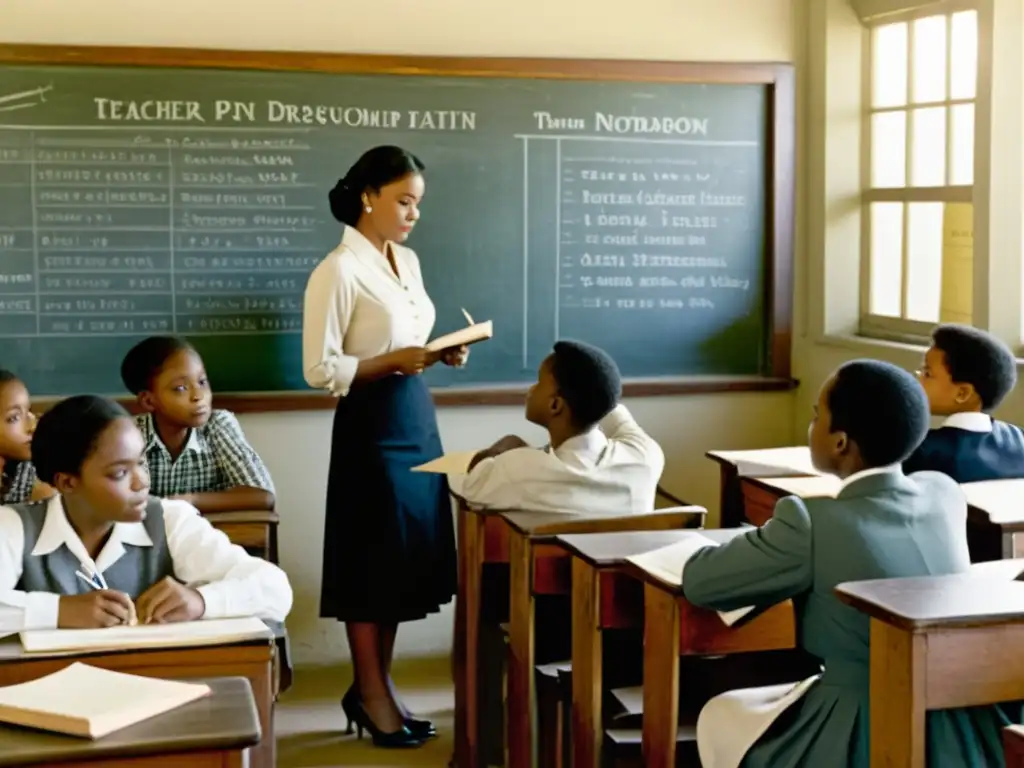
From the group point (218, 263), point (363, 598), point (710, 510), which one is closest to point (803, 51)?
point (710, 510)

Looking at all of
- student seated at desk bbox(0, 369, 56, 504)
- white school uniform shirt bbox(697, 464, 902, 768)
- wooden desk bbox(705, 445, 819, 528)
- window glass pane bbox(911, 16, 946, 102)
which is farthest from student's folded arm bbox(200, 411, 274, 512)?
window glass pane bbox(911, 16, 946, 102)

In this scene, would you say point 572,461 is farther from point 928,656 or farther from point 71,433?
point 928,656

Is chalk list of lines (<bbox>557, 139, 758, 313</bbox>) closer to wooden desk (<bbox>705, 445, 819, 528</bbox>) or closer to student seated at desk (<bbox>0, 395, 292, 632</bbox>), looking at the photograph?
wooden desk (<bbox>705, 445, 819, 528</bbox>)

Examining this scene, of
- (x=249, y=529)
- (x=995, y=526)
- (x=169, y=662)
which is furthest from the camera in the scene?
(x=249, y=529)

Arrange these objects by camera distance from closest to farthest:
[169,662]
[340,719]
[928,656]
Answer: [928,656], [169,662], [340,719]

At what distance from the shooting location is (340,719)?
169 inches

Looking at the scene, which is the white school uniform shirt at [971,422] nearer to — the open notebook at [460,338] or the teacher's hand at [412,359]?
the open notebook at [460,338]

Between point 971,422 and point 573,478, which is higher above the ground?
point 971,422

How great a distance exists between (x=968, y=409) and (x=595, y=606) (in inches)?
49.5

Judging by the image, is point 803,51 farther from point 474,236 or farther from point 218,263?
point 218,263

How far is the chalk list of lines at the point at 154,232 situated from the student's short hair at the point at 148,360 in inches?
28.1

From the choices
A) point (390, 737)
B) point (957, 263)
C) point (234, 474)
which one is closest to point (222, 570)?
point (234, 474)

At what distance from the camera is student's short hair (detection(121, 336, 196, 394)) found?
3785mm

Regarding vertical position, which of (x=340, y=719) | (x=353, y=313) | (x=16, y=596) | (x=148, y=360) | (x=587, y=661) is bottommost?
(x=340, y=719)
